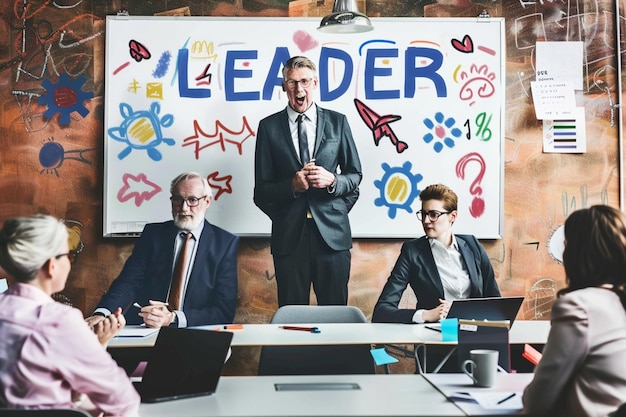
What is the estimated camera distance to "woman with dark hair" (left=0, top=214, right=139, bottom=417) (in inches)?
73.2

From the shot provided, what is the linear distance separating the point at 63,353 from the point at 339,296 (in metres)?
3.01

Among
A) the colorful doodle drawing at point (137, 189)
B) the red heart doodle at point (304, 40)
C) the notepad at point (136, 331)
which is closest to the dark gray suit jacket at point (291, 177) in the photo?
the red heart doodle at point (304, 40)

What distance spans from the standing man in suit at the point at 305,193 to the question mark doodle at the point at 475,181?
2.33ft

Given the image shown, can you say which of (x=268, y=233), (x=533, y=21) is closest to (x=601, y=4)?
(x=533, y=21)

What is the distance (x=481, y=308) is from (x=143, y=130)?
8.90 feet

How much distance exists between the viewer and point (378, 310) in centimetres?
388

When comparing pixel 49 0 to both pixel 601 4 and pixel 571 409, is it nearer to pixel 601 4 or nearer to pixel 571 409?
pixel 601 4

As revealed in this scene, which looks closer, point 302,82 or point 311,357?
point 311,357

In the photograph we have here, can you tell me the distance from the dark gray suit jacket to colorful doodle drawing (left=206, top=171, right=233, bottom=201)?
187 millimetres

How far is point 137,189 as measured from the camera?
4.88 meters

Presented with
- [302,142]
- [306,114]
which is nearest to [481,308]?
[302,142]

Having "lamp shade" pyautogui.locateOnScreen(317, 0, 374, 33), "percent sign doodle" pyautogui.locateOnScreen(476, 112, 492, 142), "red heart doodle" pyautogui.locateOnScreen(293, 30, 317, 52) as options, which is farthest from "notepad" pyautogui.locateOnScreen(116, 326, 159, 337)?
"percent sign doodle" pyautogui.locateOnScreen(476, 112, 492, 142)

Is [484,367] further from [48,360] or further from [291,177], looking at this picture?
[291,177]

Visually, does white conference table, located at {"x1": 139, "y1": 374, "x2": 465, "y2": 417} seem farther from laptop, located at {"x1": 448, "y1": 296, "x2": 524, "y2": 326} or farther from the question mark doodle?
the question mark doodle
